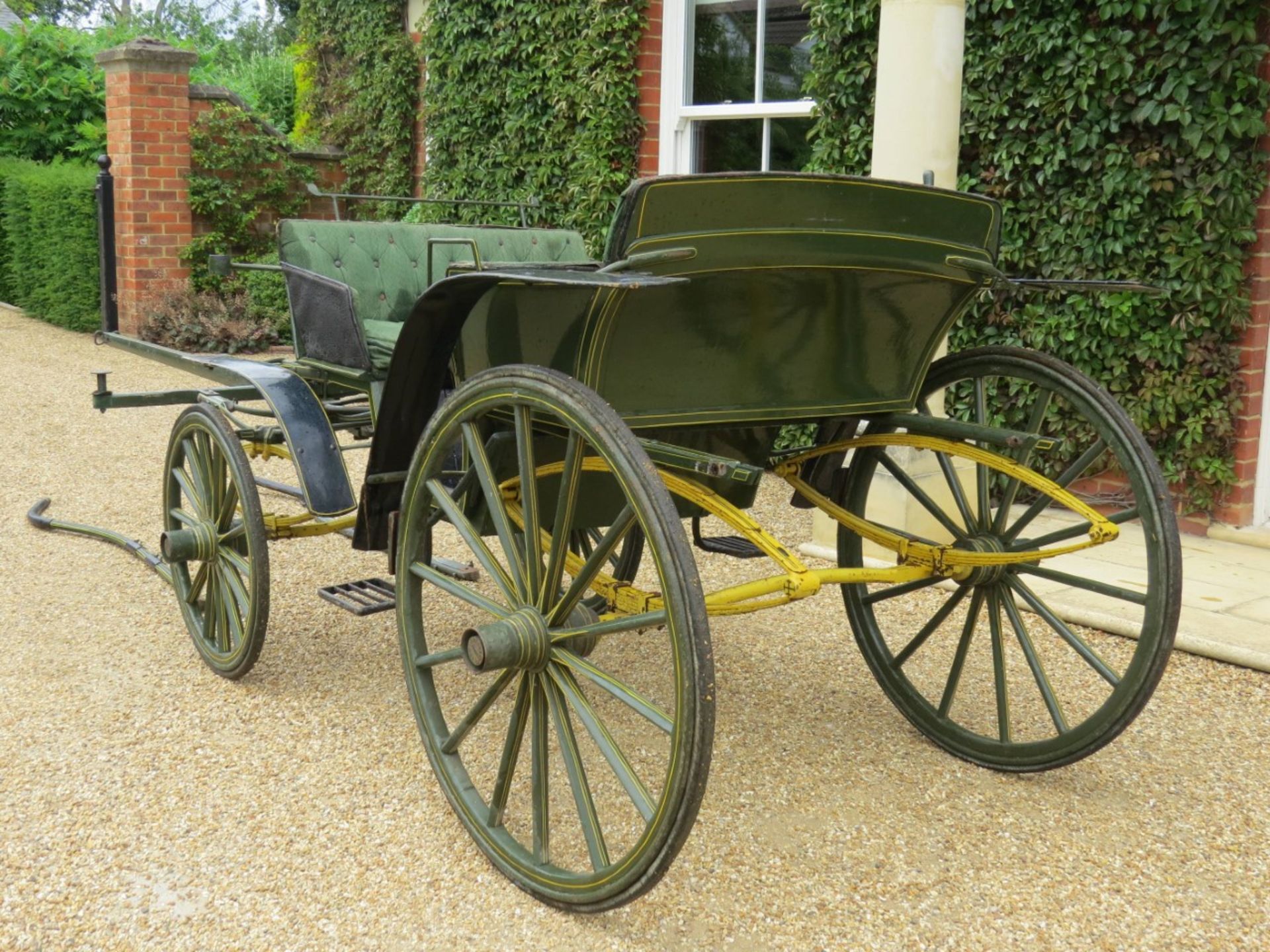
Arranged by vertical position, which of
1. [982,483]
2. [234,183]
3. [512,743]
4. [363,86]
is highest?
[363,86]

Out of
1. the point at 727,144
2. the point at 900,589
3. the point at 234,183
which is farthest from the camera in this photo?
the point at 234,183

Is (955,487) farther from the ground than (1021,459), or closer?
closer

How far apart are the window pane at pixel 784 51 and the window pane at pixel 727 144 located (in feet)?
0.68

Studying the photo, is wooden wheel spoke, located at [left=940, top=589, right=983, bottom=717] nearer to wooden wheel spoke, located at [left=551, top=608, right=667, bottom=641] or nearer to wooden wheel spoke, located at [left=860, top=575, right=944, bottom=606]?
wooden wheel spoke, located at [left=860, top=575, right=944, bottom=606]

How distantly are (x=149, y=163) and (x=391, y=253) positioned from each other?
6919 mm

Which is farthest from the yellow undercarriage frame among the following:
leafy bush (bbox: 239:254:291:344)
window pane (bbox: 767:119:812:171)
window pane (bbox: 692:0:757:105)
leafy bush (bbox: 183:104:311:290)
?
leafy bush (bbox: 183:104:311:290)

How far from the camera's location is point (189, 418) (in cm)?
372

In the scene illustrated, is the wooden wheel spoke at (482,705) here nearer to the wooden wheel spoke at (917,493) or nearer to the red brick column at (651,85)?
the wooden wheel spoke at (917,493)

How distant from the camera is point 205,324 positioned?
9.95m

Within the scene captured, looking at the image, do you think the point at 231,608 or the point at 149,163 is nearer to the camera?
the point at 231,608

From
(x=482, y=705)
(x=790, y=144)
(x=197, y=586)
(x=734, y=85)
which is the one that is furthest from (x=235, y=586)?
(x=734, y=85)

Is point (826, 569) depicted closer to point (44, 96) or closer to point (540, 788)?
point (540, 788)

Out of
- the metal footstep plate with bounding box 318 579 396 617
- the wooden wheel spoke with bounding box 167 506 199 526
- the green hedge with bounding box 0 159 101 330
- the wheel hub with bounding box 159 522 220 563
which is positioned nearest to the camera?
the metal footstep plate with bounding box 318 579 396 617

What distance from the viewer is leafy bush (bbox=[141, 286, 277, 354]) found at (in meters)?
9.88
